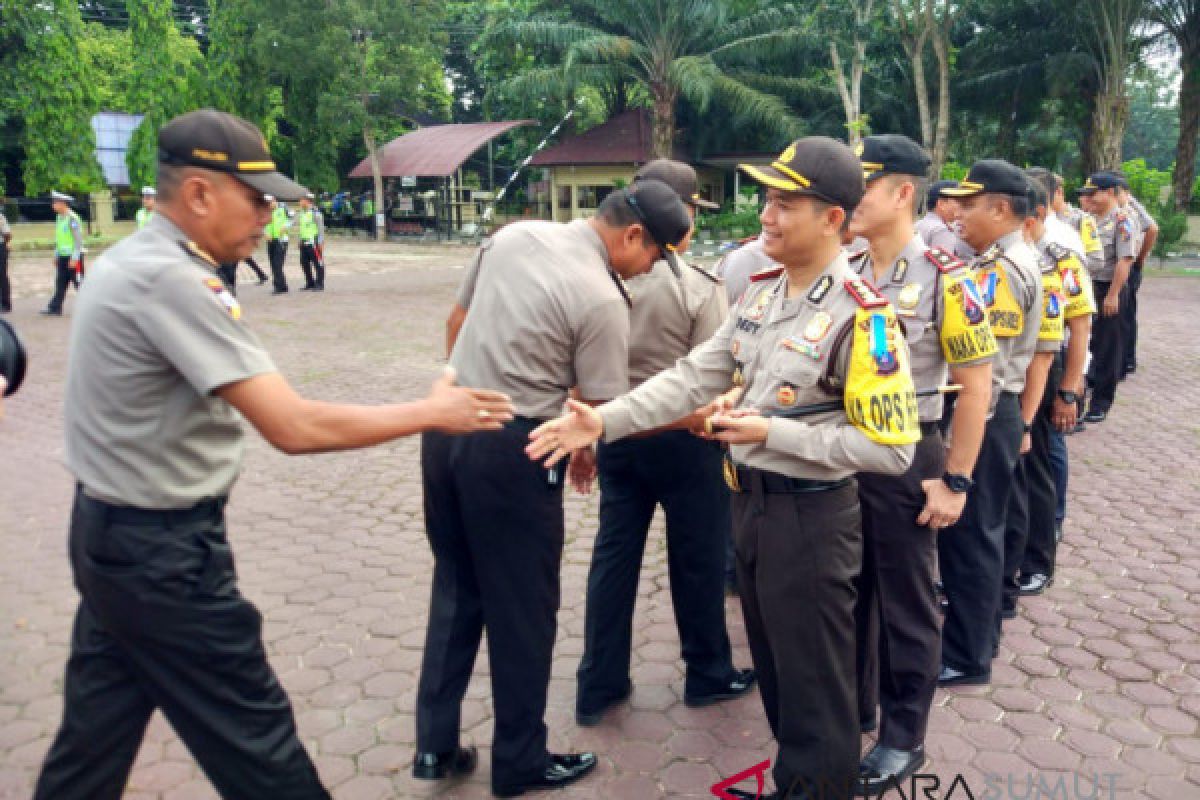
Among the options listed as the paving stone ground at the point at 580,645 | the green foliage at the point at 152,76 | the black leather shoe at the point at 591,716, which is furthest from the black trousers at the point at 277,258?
the green foliage at the point at 152,76

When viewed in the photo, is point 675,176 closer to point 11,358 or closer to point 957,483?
point 957,483

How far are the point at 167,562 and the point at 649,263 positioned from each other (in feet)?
5.66

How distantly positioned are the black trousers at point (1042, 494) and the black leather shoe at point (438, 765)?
9.07ft

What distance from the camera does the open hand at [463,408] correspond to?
250 centimetres

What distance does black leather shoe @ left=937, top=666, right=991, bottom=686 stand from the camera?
400cm

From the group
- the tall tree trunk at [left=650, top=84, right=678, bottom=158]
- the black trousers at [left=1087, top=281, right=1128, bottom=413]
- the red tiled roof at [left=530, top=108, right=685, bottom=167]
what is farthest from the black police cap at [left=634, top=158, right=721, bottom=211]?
the red tiled roof at [left=530, top=108, right=685, bottom=167]

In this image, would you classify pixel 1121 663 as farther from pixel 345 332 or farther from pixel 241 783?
Answer: pixel 345 332

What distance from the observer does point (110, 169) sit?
1479 inches

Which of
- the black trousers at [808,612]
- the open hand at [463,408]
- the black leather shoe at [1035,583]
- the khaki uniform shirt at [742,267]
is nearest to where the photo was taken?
the open hand at [463,408]

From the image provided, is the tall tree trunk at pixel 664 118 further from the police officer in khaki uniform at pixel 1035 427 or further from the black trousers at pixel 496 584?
the black trousers at pixel 496 584

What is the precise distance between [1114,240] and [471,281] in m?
6.94

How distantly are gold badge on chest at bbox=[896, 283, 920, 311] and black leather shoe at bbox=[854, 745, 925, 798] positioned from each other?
1507 millimetres

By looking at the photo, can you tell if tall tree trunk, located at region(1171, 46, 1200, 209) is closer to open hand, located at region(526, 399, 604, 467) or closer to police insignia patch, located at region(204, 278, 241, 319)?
open hand, located at region(526, 399, 604, 467)

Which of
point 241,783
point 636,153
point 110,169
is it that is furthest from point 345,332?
point 110,169
